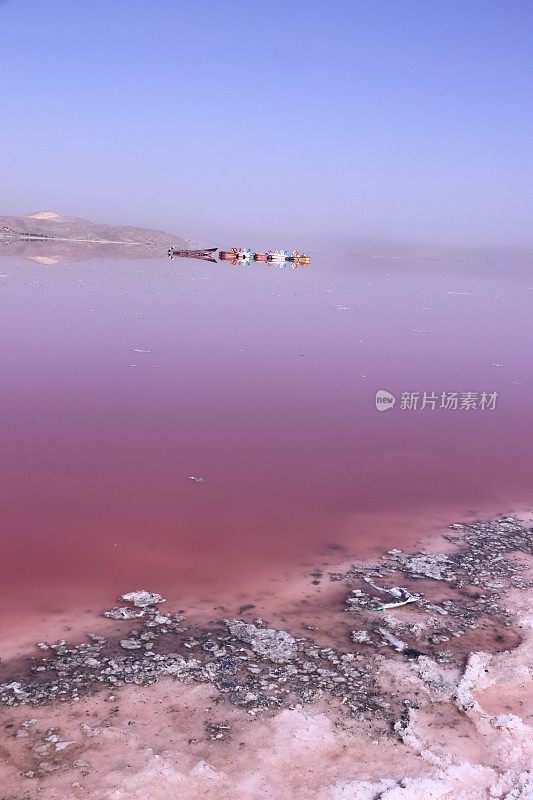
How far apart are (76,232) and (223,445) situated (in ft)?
270

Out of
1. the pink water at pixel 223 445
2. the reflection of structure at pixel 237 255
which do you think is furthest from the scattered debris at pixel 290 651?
the reflection of structure at pixel 237 255

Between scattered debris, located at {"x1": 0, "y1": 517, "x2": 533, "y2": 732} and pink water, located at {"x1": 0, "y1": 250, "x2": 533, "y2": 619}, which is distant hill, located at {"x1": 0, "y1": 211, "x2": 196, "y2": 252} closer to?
pink water, located at {"x1": 0, "y1": 250, "x2": 533, "y2": 619}

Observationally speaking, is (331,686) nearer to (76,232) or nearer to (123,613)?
(123,613)

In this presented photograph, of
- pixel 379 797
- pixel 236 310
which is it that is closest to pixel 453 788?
pixel 379 797

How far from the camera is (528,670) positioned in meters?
8.09

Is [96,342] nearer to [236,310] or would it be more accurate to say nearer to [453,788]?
[236,310]

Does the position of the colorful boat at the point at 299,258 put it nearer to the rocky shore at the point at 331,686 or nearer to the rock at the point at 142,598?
the rocky shore at the point at 331,686

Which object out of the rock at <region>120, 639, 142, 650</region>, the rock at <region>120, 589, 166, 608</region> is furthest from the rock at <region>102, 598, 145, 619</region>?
the rock at <region>120, 639, 142, 650</region>

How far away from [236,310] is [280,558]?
76.1 feet
